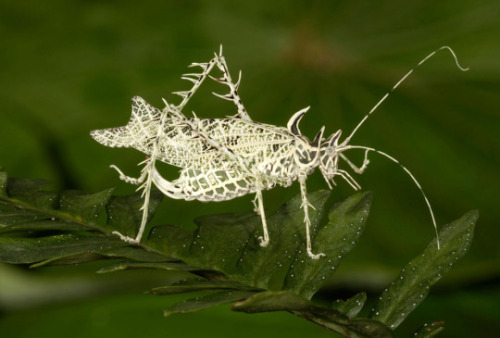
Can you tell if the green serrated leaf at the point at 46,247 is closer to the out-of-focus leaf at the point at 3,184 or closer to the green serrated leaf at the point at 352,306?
the out-of-focus leaf at the point at 3,184

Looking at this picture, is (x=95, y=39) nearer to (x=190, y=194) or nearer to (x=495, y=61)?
(x=190, y=194)

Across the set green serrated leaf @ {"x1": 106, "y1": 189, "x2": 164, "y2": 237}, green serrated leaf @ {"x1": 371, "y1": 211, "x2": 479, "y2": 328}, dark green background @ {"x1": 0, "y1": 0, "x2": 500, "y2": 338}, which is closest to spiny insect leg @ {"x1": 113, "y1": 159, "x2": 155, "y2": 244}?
green serrated leaf @ {"x1": 106, "y1": 189, "x2": 164, "y2": 237}

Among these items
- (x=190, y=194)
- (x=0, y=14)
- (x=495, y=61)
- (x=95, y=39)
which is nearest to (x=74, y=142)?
(x=95, y=39)

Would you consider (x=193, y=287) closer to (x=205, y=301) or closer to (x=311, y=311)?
(x=205, y=301)

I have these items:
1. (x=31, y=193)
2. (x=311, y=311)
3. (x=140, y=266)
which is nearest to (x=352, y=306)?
(x=311, y=311)

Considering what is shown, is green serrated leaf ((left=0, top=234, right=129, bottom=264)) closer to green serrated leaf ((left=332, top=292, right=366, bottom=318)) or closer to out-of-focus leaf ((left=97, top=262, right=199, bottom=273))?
out-of-focus leaf ((left=97, top=262, right=199, bottom=273))

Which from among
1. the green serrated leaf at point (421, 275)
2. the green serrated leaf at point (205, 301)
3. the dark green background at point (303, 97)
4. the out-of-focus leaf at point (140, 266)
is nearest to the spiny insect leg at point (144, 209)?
the out-of-focus leaf at point (140, 266)
